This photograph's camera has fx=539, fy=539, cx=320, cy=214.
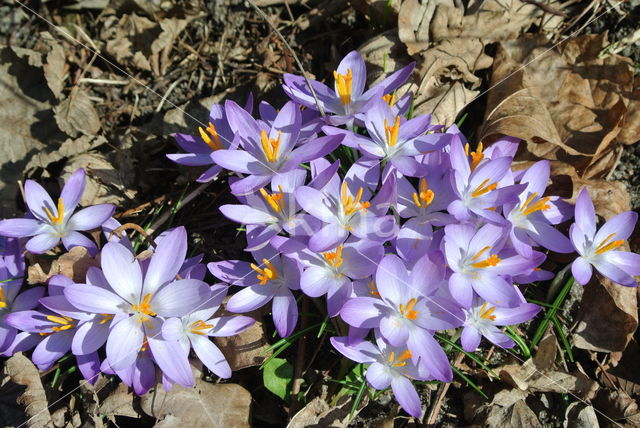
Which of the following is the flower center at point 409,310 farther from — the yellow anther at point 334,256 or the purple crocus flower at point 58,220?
the purple crocus flower at point 58,220

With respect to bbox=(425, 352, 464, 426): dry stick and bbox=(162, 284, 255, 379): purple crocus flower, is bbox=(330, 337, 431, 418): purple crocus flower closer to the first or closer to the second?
bbox=(425, 352, 464, 426): dry stick

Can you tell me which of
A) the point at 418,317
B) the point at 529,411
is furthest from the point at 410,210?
the point at 529,411

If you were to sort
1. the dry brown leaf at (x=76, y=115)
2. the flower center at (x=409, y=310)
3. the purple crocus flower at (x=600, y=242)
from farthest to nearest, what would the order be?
the dry brown leaf at (x=76, y=115)
the purple crocus flower at (x=600, y=242)
the flower center at (x=409, y=310)

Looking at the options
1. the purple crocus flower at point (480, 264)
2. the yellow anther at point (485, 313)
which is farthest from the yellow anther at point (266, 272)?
the yellow anther at point (485, 313)

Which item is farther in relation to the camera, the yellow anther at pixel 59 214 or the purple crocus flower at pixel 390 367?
the yellow anther at pixel 59 214

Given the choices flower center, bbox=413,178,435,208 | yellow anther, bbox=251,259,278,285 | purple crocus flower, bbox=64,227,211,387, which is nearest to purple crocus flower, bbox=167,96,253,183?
purple crocus flower, bbox=64,227,211,387

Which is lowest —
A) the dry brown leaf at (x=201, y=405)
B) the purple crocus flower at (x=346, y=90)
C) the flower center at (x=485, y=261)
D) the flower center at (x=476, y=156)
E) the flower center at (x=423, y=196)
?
the dry brown leaf at (x=201, y=405)
